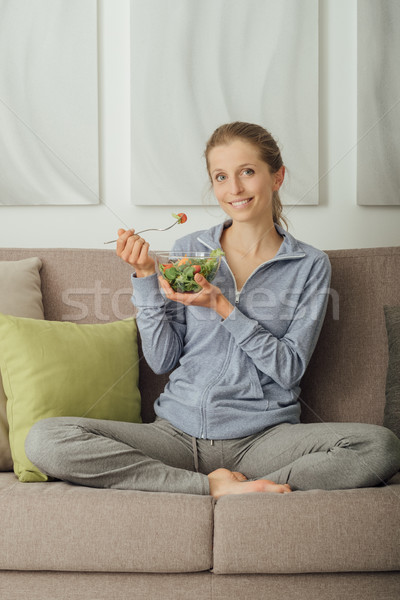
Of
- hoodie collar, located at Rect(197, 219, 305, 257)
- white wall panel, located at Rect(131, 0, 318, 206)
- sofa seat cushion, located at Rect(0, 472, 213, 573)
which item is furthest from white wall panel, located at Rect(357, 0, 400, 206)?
sofa seat cushion, located at Rect(0, 472, 213, 573)

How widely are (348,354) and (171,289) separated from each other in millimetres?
675

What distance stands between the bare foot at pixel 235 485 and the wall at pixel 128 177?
1112mm

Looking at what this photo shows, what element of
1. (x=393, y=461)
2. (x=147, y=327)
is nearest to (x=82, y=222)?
(x=147, y=327)

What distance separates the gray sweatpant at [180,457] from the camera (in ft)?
5.08

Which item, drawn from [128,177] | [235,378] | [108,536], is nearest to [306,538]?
[108,536]

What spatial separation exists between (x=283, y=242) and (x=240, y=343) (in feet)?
1.35

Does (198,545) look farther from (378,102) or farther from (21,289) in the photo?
(378,102)

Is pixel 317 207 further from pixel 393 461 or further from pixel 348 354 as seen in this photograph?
pixel 393 461

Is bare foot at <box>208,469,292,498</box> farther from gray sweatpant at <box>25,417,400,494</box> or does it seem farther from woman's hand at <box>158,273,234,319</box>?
woman's hand at <box>158,273,234,319</box>

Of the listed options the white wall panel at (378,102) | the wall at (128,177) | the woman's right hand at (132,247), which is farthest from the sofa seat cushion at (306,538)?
the white wall panel at (378,102)

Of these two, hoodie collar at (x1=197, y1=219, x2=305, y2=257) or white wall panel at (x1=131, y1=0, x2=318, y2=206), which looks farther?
white wall panel at (x1=131, y1=0, x2=318, y2=206)

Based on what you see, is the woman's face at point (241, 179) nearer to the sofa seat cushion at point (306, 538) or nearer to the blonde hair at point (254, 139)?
the blonde hair at point (254, 139)

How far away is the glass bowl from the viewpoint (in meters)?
1.70

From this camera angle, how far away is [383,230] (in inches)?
101
